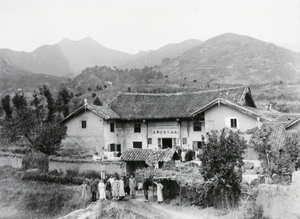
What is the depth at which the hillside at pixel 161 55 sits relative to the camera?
161 metres

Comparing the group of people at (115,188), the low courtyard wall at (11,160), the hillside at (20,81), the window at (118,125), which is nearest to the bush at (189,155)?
the window at (118,125)

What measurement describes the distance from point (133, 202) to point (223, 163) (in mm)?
6359

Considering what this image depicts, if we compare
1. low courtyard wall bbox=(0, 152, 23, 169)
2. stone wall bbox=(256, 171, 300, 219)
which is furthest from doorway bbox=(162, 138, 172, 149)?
stone wall bbox=(256, 171, 300, 219)

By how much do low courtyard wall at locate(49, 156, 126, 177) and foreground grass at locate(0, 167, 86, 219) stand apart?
1.95m

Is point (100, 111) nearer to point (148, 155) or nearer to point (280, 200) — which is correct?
point (148, 155)

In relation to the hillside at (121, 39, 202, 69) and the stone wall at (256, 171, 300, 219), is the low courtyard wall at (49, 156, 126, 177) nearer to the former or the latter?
the stone wall at (256, 171, 300, 219)

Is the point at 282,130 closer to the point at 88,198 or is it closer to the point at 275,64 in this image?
the point at 88,198

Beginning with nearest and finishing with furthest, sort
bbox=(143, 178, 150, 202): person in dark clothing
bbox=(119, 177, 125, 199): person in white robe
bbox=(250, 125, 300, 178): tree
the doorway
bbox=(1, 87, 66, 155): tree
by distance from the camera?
bbox=(250, 125, 300, 178): tree
bbox=(143, 178, 150, 202): person in dark clothing
bbox=(119, 177, 125, 199): person in white robe
bbox=(1, 87, 66, 155): tree
the doorway

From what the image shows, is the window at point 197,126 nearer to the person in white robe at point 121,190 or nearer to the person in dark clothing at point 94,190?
the person in white robe at point 121,190

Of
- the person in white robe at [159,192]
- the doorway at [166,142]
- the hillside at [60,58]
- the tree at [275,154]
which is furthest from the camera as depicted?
the hillside at [60,58]

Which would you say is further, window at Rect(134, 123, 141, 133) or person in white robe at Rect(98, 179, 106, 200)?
window at Rect(134, 123, 141, 133)

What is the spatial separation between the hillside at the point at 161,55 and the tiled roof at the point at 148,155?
420ft

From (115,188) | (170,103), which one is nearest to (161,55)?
(170,103)

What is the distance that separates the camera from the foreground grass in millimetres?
25281
